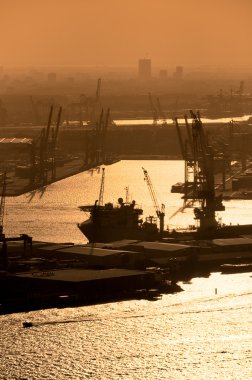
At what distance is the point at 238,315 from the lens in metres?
20.8

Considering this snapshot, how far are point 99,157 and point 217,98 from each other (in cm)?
2340

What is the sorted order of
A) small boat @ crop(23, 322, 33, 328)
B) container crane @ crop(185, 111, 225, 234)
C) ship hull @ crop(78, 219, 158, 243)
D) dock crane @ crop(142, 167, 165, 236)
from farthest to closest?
container crane @ crop(185, 111, 225, 234), dock crane @ crop(142, 167, 165, 236), ship hull @ crop(78, 219, 158, 243), small boat @ crop(23, 322, 33, 328)

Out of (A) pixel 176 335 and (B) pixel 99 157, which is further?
(B) pixel 99 157

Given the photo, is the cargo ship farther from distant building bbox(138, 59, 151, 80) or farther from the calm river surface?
distant building bbox(138, 59, 151, 80)

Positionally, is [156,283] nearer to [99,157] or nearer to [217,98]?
[99,157]

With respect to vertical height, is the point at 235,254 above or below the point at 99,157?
below

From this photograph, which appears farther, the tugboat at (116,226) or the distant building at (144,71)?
the distant building at (144,71)

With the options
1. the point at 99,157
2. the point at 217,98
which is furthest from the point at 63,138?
the point at 217,98

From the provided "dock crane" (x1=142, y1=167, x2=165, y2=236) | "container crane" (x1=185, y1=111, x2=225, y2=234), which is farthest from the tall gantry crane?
"dock crane" (x1=142, y1=167, x2=165, y2=236)

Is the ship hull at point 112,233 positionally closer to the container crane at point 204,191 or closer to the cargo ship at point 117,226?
the cargo ship at point 117,226

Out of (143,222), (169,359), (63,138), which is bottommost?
(169,359)

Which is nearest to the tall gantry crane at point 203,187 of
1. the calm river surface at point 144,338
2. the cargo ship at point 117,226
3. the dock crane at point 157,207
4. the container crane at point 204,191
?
the container crane at point 204,191

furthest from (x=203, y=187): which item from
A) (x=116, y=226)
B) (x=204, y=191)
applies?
(x=116, y=226)

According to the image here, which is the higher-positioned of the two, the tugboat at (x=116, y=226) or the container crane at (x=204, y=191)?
the container crane at (x=204, y=191)
